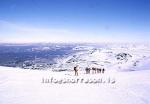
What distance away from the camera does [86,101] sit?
1080 centimetres

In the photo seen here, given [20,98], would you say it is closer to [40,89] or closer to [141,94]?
[40,89]

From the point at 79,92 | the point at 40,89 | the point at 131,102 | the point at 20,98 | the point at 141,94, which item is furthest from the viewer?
the point at 40,89

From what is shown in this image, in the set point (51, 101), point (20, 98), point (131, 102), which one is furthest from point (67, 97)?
point (131, 102)

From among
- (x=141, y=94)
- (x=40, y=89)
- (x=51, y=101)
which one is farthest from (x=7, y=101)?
(x=141, y=94)

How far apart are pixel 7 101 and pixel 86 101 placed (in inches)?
183

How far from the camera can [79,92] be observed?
13.0 m

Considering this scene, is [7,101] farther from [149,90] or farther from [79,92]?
[149,90]

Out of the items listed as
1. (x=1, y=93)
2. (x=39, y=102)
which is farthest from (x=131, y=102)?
(x=1, y=93)

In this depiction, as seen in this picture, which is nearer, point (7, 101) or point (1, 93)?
point (7, 101)

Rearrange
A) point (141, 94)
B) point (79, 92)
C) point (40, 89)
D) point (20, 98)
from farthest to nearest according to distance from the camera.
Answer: point (40, 89)
point (79, 92)
point (141, 94)
point (20, 98)

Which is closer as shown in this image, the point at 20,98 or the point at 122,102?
the point at 122,102

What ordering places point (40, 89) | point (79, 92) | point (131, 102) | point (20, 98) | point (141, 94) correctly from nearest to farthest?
1. point (131, 102)
2. point (20, 98)
3. point (141, 94)
4. point (79, 92)
5. point (40, 89)

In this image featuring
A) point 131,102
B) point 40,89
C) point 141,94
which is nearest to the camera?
point 131,102

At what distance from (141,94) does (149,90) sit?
137 centimetres
